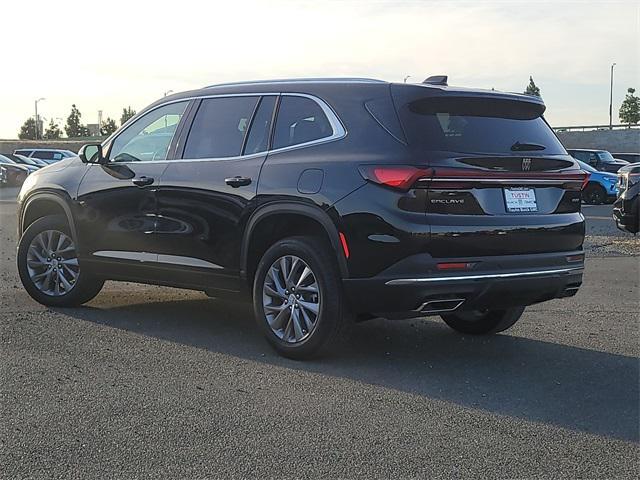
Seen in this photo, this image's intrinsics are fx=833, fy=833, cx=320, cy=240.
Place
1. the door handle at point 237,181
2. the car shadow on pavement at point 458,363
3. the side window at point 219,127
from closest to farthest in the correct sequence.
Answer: the car shadow on pavement at point 458,363, the door handle at point 237,181, the side window at point 219,127

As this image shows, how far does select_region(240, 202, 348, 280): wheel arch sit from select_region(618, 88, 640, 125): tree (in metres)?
88.9

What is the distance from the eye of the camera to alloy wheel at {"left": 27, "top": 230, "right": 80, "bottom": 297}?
7.26 meters

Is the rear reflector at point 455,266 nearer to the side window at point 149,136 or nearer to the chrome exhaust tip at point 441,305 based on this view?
A: the chrome exhaust tip at point 441,305

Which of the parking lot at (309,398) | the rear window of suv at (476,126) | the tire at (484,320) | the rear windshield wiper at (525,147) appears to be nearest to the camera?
the parking lot at (309,398)

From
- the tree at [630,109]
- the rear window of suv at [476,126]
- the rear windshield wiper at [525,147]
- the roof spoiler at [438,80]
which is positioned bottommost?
the tree at [630,109]

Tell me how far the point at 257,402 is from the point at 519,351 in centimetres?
226

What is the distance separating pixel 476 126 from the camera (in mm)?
5477

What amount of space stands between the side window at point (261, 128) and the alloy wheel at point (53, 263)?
2.11 m

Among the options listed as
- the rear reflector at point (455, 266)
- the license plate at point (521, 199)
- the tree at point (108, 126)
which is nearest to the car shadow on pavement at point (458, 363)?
the rear reflector at point (455, 266)

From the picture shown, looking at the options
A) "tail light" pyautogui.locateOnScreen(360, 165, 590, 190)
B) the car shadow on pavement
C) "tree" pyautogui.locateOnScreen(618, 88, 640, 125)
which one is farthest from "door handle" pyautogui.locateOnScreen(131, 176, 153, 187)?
"tree" pyautogui.locateOnScreen(618, 88, 640, 125)

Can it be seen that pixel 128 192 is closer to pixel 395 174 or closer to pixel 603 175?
pixel 395 174

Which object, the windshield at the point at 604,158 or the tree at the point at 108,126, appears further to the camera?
the tree at the point at 108,126

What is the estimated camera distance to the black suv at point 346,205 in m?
5.13

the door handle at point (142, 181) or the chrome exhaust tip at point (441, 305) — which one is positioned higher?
the door handle at point (142, 181)
